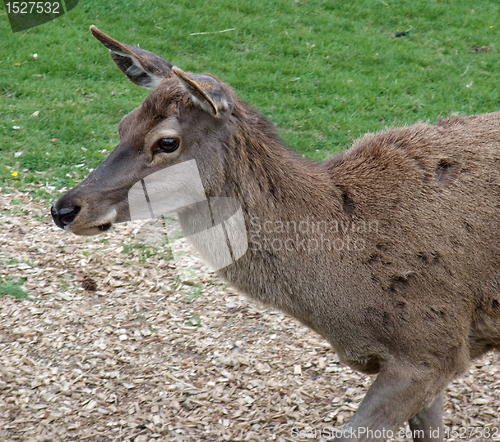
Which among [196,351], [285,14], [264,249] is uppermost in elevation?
[264,249]

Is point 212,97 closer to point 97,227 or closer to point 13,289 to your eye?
point 97,227

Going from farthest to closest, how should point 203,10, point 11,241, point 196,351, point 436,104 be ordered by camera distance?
point 203,10 → point 436,104 → point 11,241 → point 196,351

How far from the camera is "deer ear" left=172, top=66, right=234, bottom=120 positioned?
11.0 feet

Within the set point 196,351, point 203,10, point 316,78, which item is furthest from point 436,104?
point 196,351

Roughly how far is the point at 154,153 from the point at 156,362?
2331 mm

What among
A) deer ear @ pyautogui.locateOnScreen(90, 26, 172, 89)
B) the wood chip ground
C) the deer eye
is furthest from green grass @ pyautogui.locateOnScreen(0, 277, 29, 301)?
the deer eye

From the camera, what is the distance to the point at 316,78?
10062 mm

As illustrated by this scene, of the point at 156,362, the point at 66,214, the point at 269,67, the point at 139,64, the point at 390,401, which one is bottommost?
the point at 156,362

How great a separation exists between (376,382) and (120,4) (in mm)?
10310

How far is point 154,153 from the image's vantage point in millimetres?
3549

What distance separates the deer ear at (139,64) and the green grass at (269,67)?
380 cm

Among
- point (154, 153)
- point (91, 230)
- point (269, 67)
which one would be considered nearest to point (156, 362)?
point (91, 230)

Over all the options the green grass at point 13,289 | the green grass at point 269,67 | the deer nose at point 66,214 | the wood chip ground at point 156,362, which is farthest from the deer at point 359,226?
the green grass at point 269,67

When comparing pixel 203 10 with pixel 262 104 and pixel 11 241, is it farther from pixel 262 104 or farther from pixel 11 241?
pixel 11 241
